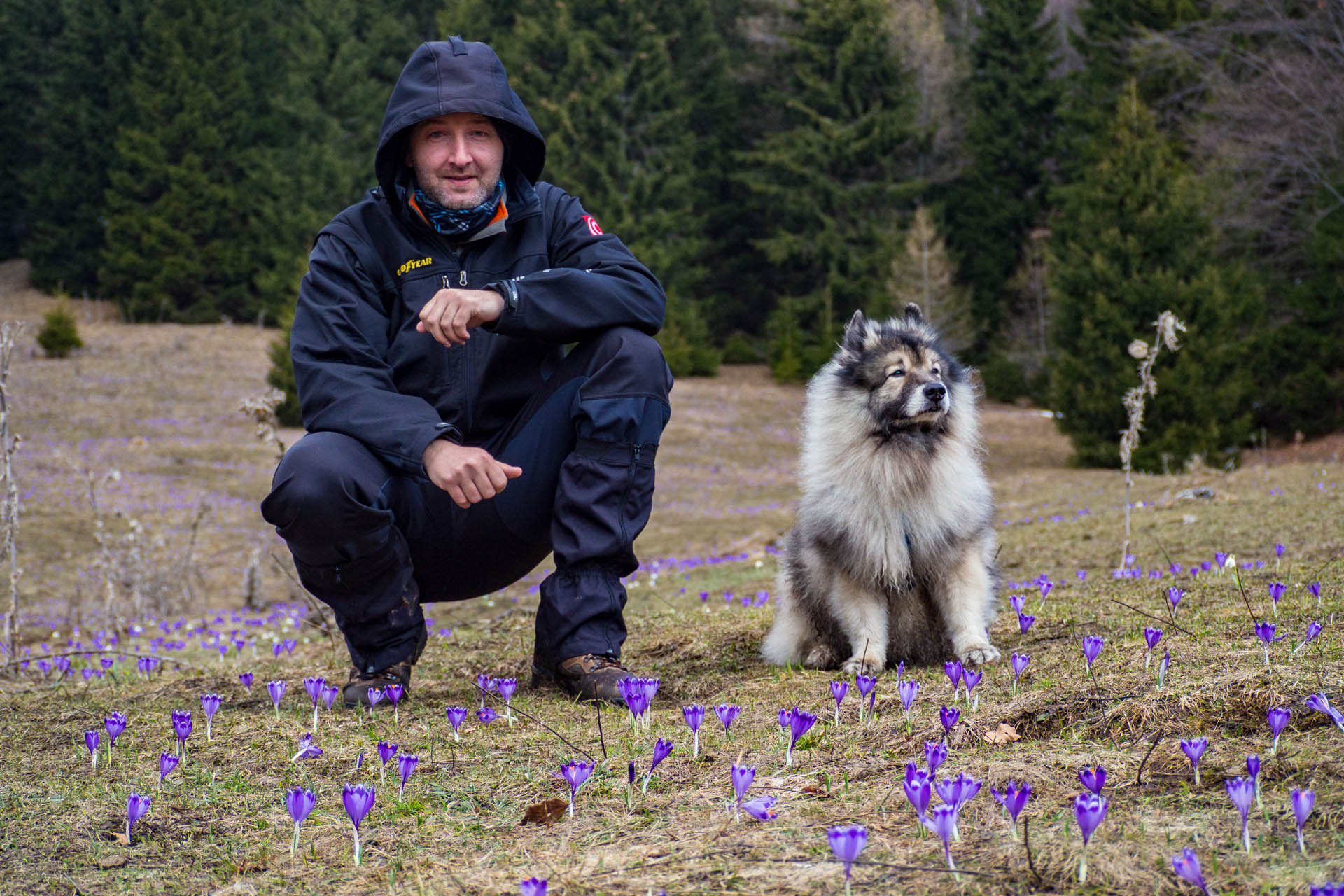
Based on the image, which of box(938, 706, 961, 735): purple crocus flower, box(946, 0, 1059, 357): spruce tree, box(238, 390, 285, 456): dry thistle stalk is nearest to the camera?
box(938, 706, 961, 735): purple crocus flower

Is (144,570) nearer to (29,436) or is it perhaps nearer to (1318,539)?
(1318,539)

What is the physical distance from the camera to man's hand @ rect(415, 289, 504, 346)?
3779mm

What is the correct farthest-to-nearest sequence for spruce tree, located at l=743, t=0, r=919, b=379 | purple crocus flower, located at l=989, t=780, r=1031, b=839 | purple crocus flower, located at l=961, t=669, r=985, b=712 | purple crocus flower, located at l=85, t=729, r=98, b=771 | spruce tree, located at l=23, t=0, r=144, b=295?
spruce tree, located at l=23, t=0, r=144, b=295 → spruce tree, located at l=743, t=0, r=919, b=379 → purple crocus flower, located at l=961, t=669, r=985, b=712 → purple crocus flower, located at l=85, t=729, r=98, b=771 → purple crocus flower, located at l=989, t=780, r=1031, b=839

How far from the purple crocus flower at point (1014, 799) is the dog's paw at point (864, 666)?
1.83 metres

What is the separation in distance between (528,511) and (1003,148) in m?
36.2

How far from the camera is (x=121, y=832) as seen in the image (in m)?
2.68

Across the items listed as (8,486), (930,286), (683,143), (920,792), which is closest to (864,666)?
(920,792)

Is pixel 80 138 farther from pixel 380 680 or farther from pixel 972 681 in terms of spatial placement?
pixel 972 681

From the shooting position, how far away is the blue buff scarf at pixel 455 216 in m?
4.19

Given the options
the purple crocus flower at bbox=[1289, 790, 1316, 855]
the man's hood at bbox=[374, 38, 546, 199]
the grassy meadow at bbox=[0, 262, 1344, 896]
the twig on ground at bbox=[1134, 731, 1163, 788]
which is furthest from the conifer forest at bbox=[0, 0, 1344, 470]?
the purple crocus flower at bbox=[1289, 790, 1316, 855]

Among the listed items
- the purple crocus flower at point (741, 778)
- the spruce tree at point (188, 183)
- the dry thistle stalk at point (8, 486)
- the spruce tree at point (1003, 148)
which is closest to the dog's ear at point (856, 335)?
the purple crocus flower at point (741, 778)

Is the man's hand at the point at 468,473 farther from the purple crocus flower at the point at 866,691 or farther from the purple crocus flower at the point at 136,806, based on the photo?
the purple crocus flower at the point at 136,806

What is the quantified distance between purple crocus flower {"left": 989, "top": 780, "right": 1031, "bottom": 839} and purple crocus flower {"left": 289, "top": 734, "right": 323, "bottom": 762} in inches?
73.2

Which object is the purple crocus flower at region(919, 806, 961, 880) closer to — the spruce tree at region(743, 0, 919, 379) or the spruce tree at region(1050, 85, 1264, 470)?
the spruce tree at region(1050, 85, 1264, 470)
